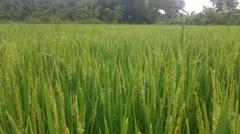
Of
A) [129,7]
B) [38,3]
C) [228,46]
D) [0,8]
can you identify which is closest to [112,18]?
[129,7]

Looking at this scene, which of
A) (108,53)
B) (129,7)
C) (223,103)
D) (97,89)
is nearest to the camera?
(223,103)

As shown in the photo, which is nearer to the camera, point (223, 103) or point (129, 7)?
point (223, 103)

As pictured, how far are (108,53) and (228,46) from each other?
0.66 meters

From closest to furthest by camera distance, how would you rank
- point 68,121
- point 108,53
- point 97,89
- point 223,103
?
point 223,103, point 68,121, point 97,89, point 108,53

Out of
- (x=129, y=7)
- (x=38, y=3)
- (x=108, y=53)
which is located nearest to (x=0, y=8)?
(x=38, y=3)

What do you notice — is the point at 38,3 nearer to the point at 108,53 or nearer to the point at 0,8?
the point at 0,8

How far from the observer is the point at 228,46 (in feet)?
5.52

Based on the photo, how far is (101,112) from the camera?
32.0 inches

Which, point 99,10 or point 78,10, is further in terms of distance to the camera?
point 78,10

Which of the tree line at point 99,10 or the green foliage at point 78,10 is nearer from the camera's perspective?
the tree line at point 99,10

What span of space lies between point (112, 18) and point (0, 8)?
29.1 feet

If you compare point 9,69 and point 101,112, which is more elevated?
point 9,69

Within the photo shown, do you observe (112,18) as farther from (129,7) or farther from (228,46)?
(228,46)

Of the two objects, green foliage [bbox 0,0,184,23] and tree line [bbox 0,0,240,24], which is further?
green foliage [bbox 0,0,184,23]
